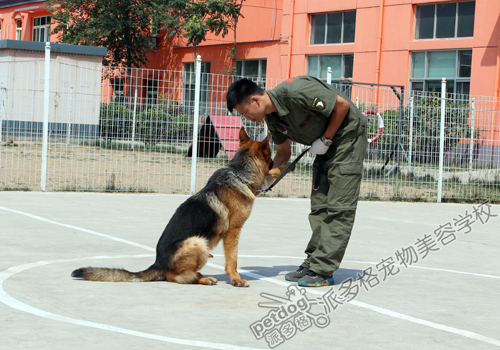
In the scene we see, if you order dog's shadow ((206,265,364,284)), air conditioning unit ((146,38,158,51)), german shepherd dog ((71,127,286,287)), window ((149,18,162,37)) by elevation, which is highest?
window ((149,18,162,37))

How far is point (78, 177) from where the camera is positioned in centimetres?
1212

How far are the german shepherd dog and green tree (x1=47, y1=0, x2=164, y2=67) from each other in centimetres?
3221

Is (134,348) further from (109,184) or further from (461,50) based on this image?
(461,50)

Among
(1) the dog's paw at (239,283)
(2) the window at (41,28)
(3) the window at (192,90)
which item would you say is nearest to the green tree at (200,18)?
(2) the window at (41,28)

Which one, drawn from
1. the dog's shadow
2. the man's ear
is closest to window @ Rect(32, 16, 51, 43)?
the dog's shadow

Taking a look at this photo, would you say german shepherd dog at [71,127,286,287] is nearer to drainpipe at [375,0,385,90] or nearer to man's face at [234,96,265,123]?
man's face at [234,96,265,123]

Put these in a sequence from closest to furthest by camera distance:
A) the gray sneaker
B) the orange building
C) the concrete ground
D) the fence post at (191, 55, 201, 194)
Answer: the concrete ground → the gray sneaker → the fence post at (191, 55, 201, 194) → the orange building

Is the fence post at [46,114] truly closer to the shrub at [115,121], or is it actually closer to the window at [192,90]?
the shrub at [115,121]

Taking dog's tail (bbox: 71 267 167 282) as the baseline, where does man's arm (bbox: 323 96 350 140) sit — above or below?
above

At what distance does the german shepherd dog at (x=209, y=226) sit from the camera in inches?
185

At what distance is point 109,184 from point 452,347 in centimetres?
914

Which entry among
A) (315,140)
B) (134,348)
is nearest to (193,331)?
(134,348)

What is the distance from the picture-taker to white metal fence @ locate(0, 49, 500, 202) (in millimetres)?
11719

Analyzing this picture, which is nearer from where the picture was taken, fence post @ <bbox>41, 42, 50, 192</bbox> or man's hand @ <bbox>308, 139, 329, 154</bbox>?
man's hand @ <bbox>308, 139, 329, 154</bbox>
